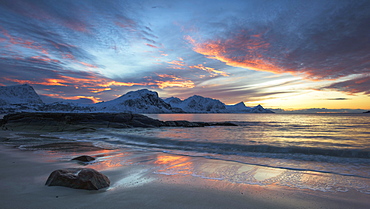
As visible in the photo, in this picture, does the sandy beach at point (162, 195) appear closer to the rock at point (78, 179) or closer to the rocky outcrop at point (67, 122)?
the rock at point (78, 179)

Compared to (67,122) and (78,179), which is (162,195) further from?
(67,122)

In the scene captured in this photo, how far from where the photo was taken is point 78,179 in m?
3.84

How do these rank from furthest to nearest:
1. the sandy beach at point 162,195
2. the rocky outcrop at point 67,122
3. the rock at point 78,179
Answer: the rocky outcrop at point 67,122 < the rock at point 78,179 < the sandy beach at point 162,195

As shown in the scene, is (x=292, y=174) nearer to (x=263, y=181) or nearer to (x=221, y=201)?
(x=263, y=181)

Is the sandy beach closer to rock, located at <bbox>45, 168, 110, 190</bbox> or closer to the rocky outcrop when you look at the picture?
rock, located at <bbox>45, 168, 110, 190</bbox>

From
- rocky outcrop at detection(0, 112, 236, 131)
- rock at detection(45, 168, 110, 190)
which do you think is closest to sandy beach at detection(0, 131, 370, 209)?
rock at detection(45, 168, 110, 190)

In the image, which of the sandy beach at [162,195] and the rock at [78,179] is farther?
the rock at [78,179]

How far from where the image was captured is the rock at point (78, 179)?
381cm

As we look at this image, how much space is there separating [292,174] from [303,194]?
6.69 ft

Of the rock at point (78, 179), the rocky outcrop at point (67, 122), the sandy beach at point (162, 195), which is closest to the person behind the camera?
the sandy beach at point (162, 195)

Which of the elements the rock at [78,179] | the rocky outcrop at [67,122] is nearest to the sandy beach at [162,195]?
the rock at [78,179]

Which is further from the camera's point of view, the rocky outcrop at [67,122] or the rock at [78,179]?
the rocky outcrop at [67,122]

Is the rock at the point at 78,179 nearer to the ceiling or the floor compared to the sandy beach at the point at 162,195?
nearer to the ceiling

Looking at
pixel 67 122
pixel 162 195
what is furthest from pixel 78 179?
pixel 67 122
